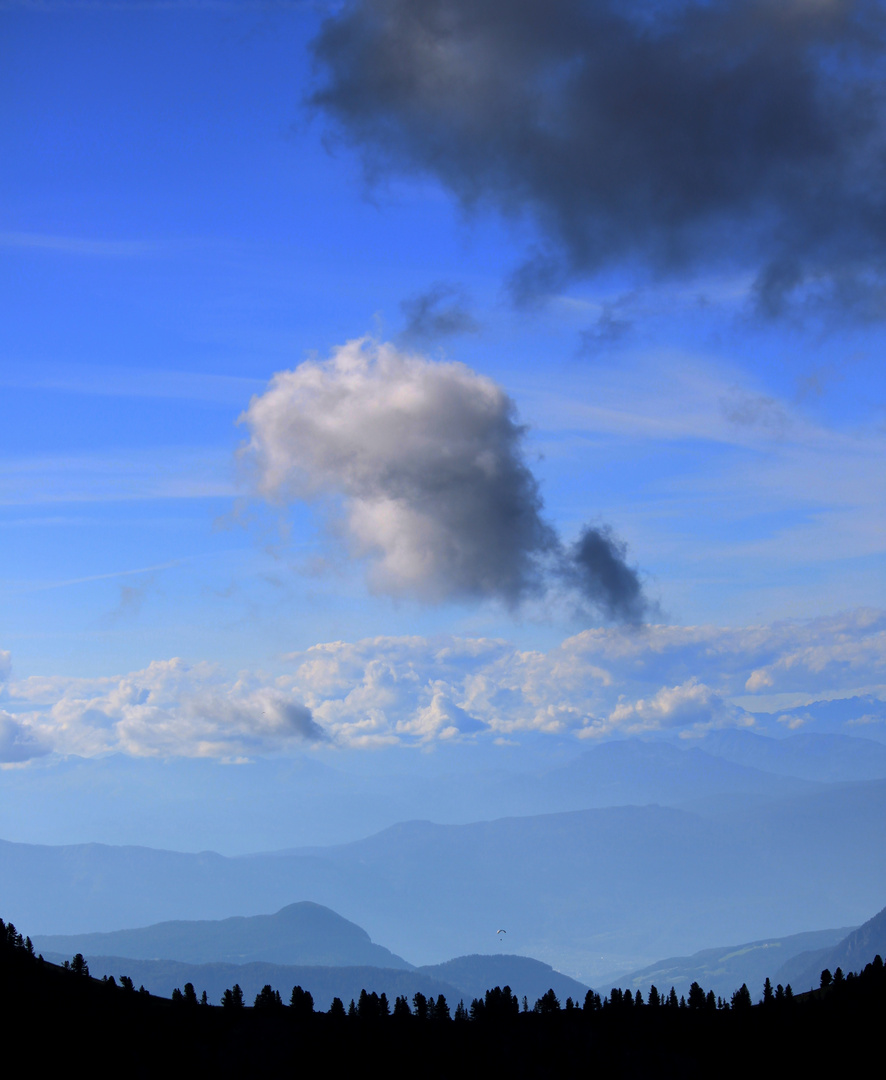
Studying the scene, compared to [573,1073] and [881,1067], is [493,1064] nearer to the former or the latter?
[573,1073]

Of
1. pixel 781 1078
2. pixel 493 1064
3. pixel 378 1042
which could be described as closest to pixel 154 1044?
pixel 378 1042

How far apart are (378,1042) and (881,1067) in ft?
317

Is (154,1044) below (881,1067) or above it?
above

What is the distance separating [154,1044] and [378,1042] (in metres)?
41.5

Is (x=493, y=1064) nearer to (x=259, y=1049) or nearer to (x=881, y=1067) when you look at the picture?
(x=259, y=1049)

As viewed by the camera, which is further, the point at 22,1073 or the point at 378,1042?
the point at 378,1042

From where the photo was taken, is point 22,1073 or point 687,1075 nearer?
point 22,1073

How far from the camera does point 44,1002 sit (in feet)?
649

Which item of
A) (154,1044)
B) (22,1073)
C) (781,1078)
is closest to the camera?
(22,1073)

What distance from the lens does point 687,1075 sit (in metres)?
197

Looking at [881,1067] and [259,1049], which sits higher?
[259,1049]

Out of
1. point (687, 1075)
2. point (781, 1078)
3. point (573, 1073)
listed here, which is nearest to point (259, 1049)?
point (573, 1073)

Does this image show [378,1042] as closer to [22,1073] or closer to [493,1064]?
[493,1064]

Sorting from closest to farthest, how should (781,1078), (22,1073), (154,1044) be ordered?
(22,1073)
(154,1044)
(781,1078)
